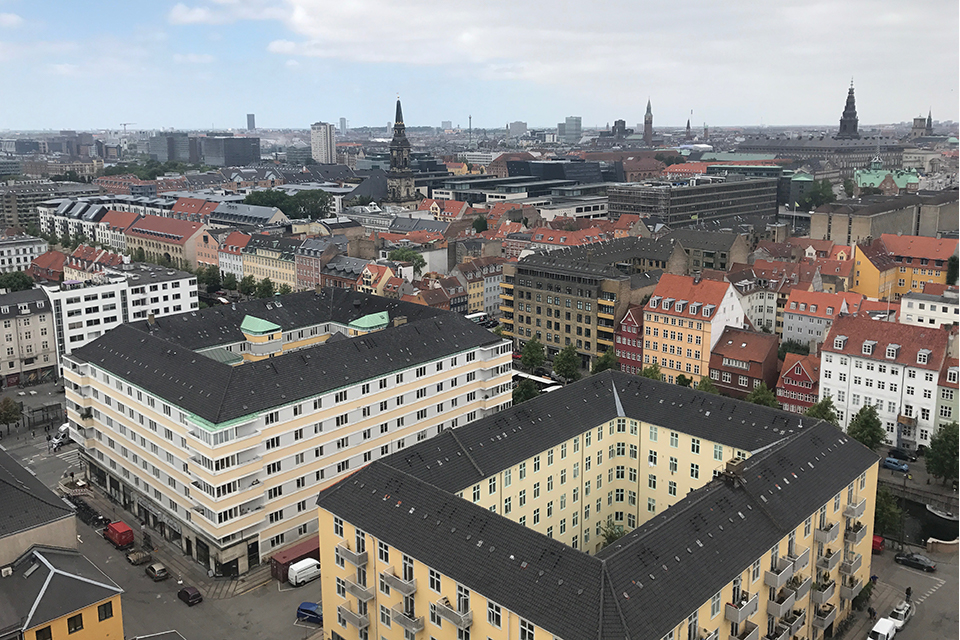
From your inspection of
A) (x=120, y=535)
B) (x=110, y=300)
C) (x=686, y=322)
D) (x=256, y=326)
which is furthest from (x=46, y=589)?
(x=110, y=300)

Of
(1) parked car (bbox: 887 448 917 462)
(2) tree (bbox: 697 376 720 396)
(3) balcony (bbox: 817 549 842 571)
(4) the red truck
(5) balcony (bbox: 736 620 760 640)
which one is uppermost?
→ (2) tree (bbox: 697 376 720 396)

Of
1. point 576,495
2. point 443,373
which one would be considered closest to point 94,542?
point 443,373

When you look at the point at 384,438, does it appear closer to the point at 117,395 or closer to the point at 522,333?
the point at 117,395

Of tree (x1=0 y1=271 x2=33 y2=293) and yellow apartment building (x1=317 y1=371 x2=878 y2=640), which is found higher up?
tree (x1=0 y1=271 x2=33 y2=293)

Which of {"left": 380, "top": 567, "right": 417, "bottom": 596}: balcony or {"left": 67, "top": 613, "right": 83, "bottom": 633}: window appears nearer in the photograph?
{"left": 380, "top": 567, "right": 417, "bottom": 596}: balcony

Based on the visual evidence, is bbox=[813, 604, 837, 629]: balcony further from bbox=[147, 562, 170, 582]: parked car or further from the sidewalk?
bbox=[147, 562, 170, 582]: parked car

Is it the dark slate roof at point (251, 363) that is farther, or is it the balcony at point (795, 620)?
the dark slate roof at point (251, 363)

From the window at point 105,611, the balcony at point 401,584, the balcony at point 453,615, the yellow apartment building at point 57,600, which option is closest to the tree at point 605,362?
the balcony at point 401,584

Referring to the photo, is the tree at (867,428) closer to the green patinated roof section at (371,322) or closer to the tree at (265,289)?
the green patinated roof section at (371,322)

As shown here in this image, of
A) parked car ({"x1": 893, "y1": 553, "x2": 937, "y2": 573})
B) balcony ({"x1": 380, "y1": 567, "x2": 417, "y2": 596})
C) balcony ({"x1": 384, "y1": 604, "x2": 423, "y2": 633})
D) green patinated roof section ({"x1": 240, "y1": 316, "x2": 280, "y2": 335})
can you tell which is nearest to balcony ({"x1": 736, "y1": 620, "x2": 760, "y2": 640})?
balcony ({"x1": 384, "y1": 604, "x2": 423, "y2": 633})
